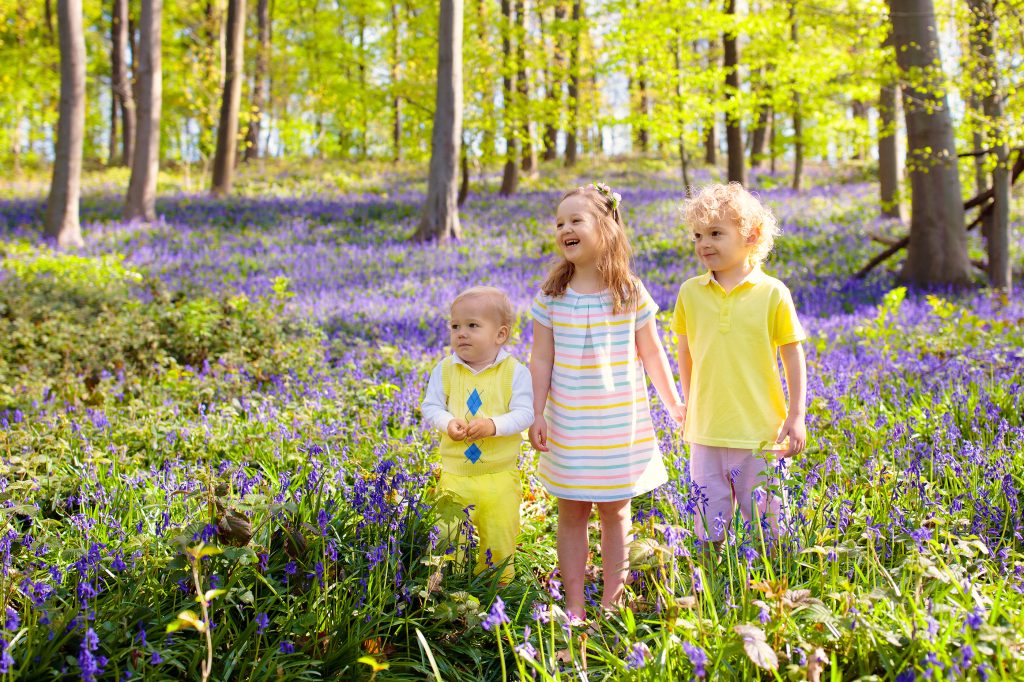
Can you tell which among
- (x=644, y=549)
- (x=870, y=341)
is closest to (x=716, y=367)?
(x=644, y=549)

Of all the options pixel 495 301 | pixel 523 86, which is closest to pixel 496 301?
pixel 495 301

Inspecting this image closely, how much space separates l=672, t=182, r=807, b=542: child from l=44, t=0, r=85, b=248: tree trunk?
1229 cm

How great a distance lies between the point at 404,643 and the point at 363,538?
47 centimetres

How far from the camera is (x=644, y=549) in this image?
231 centimetres

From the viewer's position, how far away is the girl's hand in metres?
3.15

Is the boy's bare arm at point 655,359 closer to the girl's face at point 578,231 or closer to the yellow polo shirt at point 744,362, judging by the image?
the yellow polo shirt at point 744,362

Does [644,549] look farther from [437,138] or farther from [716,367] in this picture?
[437,138]

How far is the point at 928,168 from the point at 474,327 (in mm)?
8486

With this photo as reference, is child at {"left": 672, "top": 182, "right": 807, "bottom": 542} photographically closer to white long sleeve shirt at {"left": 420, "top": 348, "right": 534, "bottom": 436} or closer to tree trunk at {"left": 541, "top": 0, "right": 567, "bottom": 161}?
white long sleeve shirt at {"left": 420, "top": 348, "right": 534, "bottom": 436}

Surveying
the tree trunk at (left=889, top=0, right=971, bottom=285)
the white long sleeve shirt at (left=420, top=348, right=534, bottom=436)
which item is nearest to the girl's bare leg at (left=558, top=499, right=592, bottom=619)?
the white long sleeve shirt at (left=420, top=348, right=534, bottom=436)

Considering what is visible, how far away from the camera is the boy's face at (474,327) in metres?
3.17

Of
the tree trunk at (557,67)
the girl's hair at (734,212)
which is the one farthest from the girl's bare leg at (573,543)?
the tree trunk at (557,67)

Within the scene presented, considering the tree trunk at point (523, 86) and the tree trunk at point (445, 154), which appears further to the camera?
the tree trunk at point (523, 86)

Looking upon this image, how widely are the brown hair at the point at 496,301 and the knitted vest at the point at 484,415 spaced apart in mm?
164
